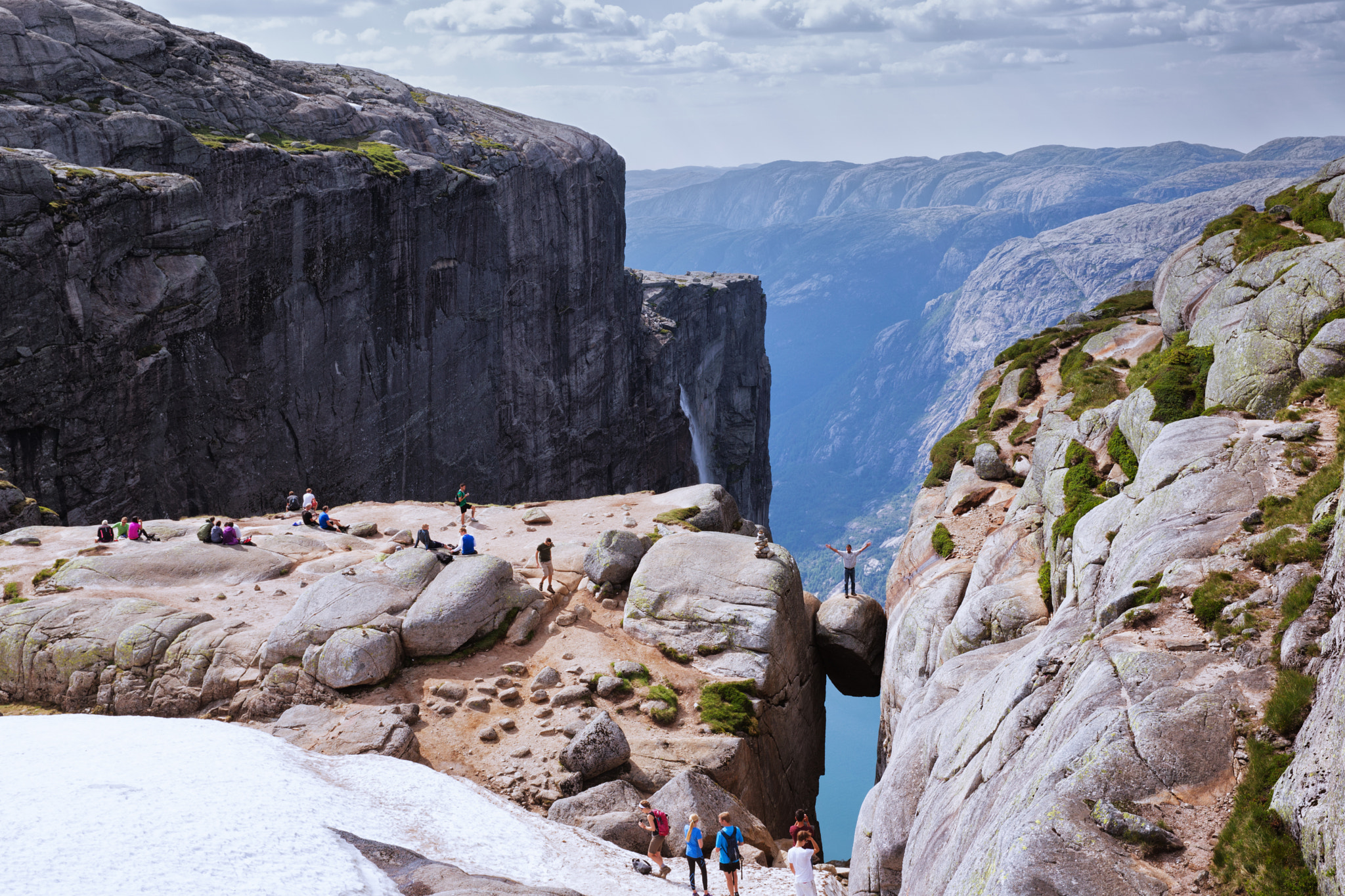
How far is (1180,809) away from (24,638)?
35.7m

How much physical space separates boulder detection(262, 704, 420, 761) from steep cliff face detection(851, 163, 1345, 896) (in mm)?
14218

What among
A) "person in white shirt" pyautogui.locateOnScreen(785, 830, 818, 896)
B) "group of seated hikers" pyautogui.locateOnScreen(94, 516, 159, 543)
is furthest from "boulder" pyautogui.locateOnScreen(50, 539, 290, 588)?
"person in white shirt" pyautogui.locateOnScreen(785, 830, 818, 896)

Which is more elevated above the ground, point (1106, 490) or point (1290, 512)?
point (1290, 512)

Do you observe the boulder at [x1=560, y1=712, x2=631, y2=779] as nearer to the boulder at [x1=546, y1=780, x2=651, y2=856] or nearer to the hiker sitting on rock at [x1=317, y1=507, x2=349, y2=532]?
the boulder at [x1=546, y1=780, x2=651, y2=856]

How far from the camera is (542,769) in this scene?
25.9 meters

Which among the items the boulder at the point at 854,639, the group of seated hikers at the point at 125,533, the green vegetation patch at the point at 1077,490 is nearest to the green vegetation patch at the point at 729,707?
the boulder at the point at 854,639

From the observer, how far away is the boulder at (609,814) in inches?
896

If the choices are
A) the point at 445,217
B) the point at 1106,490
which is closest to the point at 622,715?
the point at 1106,490

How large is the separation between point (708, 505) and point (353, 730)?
21.6 meters

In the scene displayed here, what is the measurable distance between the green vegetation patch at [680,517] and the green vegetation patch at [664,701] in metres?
10.9

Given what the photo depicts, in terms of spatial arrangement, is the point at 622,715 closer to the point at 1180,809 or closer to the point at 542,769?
the point at 542,769

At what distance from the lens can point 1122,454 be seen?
3028cm

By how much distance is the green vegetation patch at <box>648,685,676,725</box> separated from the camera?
29109 mm

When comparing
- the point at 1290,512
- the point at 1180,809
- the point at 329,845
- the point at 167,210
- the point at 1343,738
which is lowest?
the point at 329,845
